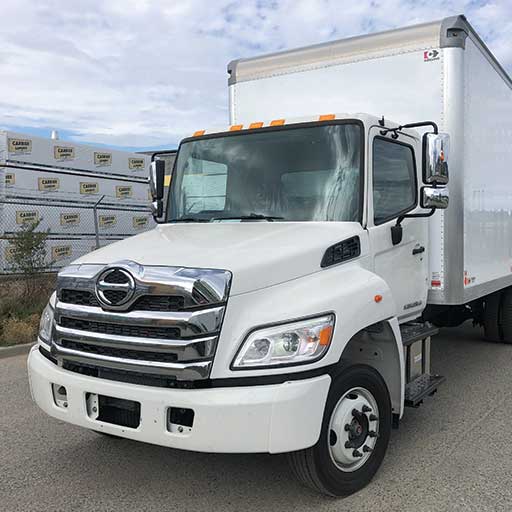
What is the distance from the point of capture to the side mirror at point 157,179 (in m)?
5.19

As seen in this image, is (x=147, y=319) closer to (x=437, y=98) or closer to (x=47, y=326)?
(x=47, y=326)

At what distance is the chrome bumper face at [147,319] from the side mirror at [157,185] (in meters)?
1.68

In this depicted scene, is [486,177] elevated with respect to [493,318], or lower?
elevated

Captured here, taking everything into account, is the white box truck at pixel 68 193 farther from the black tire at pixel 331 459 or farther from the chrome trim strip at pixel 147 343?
the black tire at pixel 331 459

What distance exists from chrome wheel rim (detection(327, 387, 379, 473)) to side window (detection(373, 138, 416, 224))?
1293 millimetres

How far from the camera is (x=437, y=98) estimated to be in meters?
5.07

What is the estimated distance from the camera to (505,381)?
6.25 meters

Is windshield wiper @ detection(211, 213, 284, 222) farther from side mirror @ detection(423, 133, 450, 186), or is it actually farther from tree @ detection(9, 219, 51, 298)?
tree @ detection(9, 219, 51, 298)

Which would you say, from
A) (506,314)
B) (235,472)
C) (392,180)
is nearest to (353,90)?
(392,180)

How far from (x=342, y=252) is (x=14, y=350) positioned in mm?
5597

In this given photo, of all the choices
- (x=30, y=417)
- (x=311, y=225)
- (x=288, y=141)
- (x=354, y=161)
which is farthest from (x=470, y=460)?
(x=30, y=417)

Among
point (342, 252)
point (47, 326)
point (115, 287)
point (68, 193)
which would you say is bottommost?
point (47, 326)

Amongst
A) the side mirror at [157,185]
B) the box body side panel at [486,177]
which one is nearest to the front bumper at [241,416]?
the side mirror at [157,185]

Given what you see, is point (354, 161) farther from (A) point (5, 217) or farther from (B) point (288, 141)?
(A) point (5, 217)
